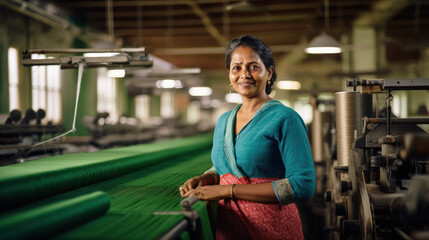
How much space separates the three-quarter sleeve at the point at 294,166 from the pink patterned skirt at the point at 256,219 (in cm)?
13

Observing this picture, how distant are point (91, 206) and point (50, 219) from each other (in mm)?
199

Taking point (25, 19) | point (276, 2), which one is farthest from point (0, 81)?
point (276, 2)

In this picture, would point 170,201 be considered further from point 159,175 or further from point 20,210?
point 159,175

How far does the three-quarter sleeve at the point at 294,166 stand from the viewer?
153 cm

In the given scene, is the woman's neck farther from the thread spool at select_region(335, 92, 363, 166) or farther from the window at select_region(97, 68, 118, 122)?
the window at select_region(97, 68, 118, 122)

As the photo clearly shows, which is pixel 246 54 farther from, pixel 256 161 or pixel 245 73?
pixel 256 161

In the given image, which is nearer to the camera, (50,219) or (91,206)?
(50,219)

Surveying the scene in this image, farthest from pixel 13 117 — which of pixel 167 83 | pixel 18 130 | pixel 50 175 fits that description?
pixel 167 83

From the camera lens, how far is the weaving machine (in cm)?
116

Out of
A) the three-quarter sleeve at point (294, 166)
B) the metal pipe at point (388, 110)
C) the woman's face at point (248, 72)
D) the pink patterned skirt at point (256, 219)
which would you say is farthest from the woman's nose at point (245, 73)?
the metal pipe at point (388, 110)

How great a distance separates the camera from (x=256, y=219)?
174 centimetres

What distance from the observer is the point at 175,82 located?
25.5 feet

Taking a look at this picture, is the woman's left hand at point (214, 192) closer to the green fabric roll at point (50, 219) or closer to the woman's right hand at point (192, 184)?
the woman's right hand at point (192, 184)

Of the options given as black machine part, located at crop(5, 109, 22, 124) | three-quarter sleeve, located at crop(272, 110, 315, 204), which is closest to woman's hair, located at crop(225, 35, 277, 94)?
three-quarter sleeve, located at crop(272, 110, 315, 204)
